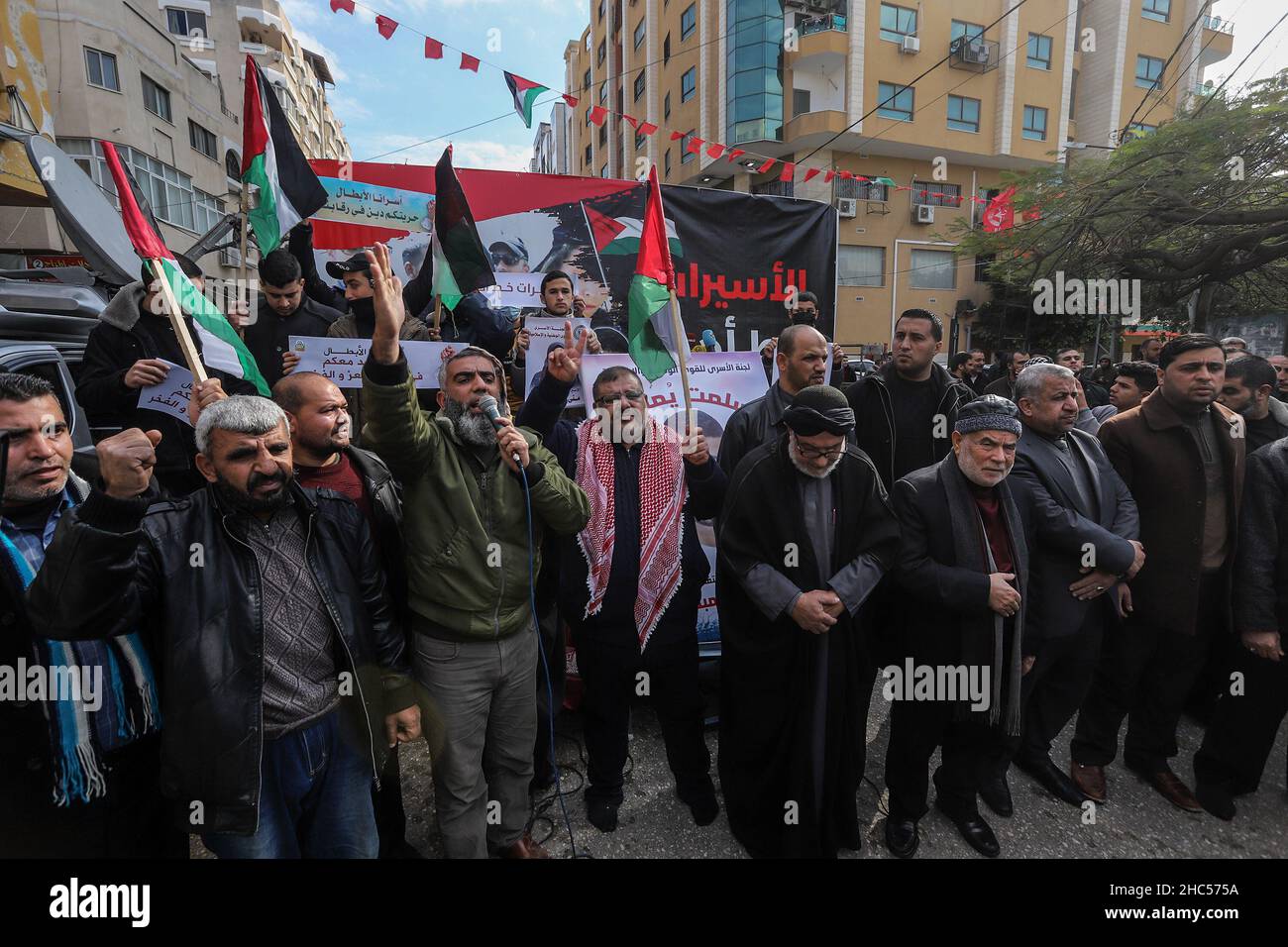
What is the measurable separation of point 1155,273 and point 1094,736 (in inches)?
475

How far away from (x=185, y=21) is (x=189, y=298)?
4344 cm

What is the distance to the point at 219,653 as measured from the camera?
1794 mm

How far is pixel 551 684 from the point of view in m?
3.02

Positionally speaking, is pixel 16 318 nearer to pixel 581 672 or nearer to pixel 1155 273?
pixel 581 672

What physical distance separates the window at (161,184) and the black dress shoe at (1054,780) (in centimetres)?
2173

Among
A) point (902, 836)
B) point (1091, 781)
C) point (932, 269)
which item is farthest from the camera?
point (932, 269)

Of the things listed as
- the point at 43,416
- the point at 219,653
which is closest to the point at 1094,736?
the point at 219,653

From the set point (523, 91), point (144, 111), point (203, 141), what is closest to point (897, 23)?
point (523, 91)

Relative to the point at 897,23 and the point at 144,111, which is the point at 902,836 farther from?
the point at 897,23

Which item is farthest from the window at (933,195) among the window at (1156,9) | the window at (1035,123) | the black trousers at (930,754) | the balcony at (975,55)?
the black trousers at (930,754)

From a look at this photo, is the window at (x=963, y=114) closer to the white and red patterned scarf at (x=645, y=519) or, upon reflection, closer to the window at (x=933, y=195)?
the window at (x=933, y=195)

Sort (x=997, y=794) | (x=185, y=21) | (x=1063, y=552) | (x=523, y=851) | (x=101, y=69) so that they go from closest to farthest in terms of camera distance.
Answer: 1. (x=523, y=851)
2. (x=1063, y=552)
3. (x=997, y=794)
4. (x=101, y=69)
5. (x=185, y=21)

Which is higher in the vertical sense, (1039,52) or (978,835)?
(1039,52)

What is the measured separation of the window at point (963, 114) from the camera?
24.5m
